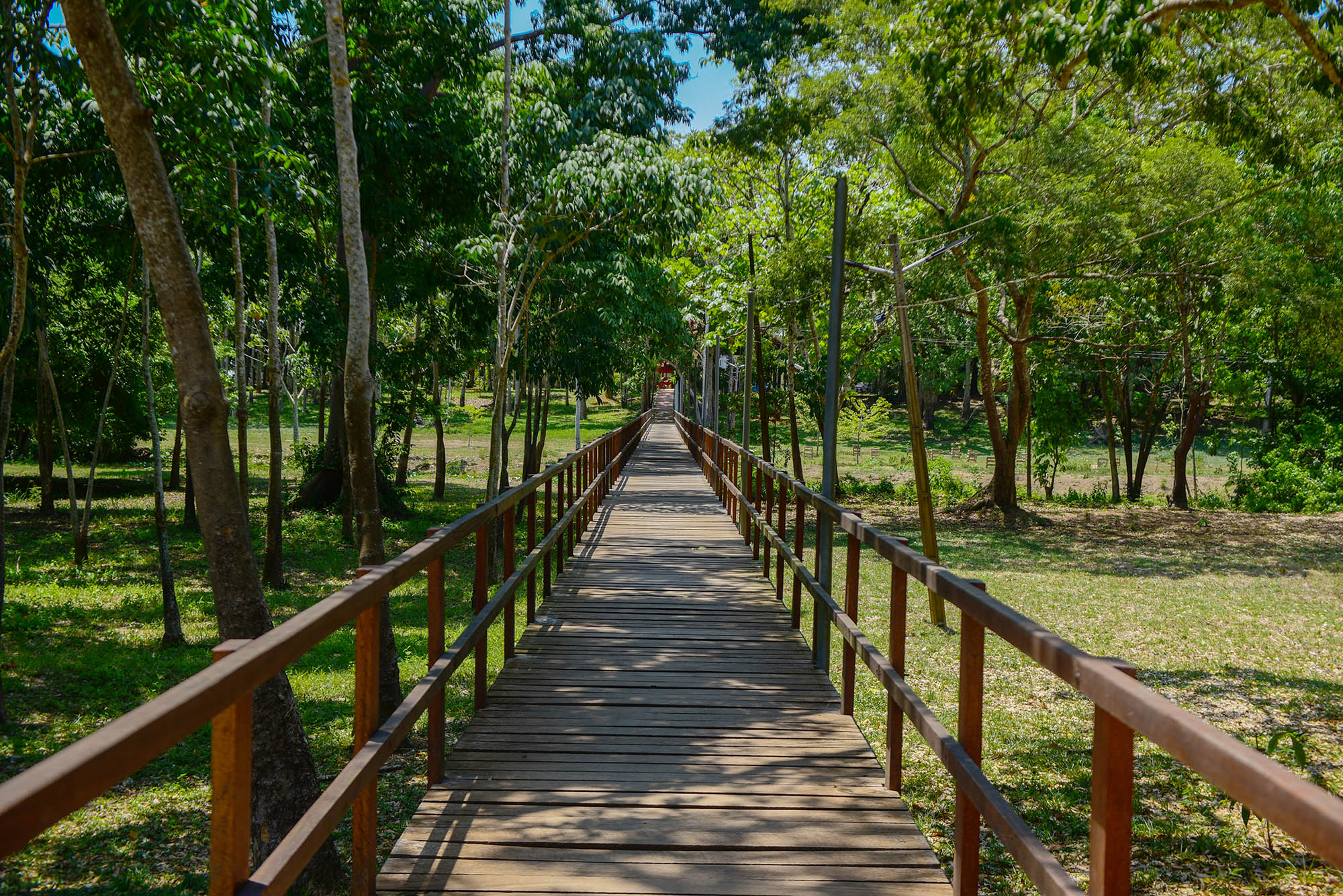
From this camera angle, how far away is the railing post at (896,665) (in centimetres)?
400

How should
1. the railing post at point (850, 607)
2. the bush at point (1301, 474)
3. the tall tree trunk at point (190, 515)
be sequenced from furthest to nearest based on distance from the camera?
the bush at point (1301, 474) → the tall tree trunk at point (190, 515) → the railing post at point (850, 607)

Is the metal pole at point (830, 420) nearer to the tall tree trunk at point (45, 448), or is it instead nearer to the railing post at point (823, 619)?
the railing post at point (823, 619)

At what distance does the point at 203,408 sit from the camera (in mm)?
4664

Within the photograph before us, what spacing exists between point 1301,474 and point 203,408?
93.4 ft

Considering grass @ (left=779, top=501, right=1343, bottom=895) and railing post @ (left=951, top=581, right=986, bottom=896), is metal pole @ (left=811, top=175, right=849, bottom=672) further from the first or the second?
railing post @ (left=951, top=581, right=986, bottom=896)

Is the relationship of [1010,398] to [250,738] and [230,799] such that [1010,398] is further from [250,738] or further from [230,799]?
[230,799]

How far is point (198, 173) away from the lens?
27.7 ft

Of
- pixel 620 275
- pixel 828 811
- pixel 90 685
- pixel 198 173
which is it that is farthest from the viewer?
pixel 620 275

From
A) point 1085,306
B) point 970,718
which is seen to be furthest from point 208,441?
point 1085,306

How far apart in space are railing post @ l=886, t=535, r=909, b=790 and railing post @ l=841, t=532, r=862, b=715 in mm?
530

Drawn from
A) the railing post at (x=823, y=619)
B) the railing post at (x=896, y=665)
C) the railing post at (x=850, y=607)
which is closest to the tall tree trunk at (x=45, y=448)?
the railing post at (x=823, y=619)

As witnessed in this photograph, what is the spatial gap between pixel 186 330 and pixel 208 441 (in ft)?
1.71

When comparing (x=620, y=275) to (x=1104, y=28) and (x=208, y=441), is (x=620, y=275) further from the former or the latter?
(x=208, y=441)

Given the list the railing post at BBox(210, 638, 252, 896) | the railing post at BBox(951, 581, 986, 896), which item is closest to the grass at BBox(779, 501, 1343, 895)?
the railing post at BBox(951, 581, 986, 896)
